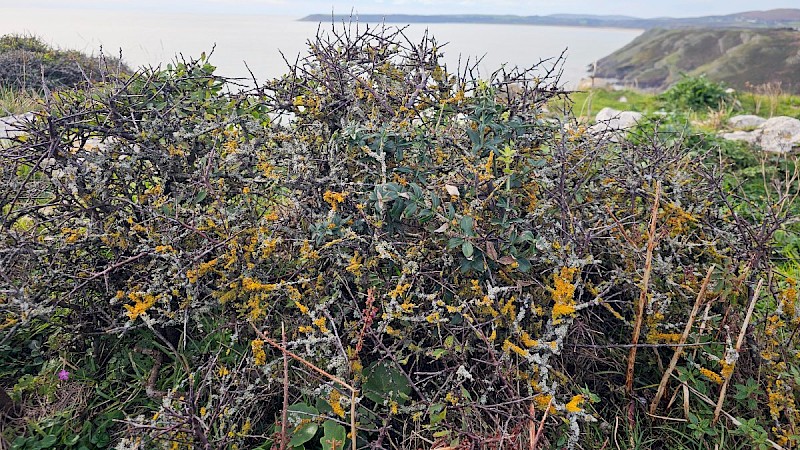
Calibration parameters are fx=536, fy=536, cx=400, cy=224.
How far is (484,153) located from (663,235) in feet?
2.52

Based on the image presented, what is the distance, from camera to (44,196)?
219cm

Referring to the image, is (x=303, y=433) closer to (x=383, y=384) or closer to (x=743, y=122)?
(x=383, y=384)

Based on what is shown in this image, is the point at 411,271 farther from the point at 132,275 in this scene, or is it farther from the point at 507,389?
the point at 132,275

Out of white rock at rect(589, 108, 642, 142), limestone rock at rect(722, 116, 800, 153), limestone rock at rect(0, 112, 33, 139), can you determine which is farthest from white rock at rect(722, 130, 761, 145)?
limestone rock at rect(0, 112, 33, 139)

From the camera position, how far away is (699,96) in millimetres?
9547

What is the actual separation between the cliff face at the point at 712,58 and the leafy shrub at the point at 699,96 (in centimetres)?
1540

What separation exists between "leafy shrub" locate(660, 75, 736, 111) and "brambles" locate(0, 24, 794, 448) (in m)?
8.23

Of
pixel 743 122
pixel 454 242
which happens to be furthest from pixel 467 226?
pixel 743 122

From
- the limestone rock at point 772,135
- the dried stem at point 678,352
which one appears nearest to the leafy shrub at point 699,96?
the limestone rock at point 772,135

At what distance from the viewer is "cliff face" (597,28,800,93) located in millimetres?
32812

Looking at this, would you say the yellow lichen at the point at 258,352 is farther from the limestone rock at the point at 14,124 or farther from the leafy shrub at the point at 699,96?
the leafy shrub at the point at 699,96

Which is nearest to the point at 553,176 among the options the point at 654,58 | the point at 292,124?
the point at 292,124

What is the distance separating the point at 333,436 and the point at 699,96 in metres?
10.0

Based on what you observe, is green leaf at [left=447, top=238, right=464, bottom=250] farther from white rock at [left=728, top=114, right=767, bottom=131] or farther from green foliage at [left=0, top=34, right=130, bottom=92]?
white rock at [left=728, top=114, right=767, bottom=131]
